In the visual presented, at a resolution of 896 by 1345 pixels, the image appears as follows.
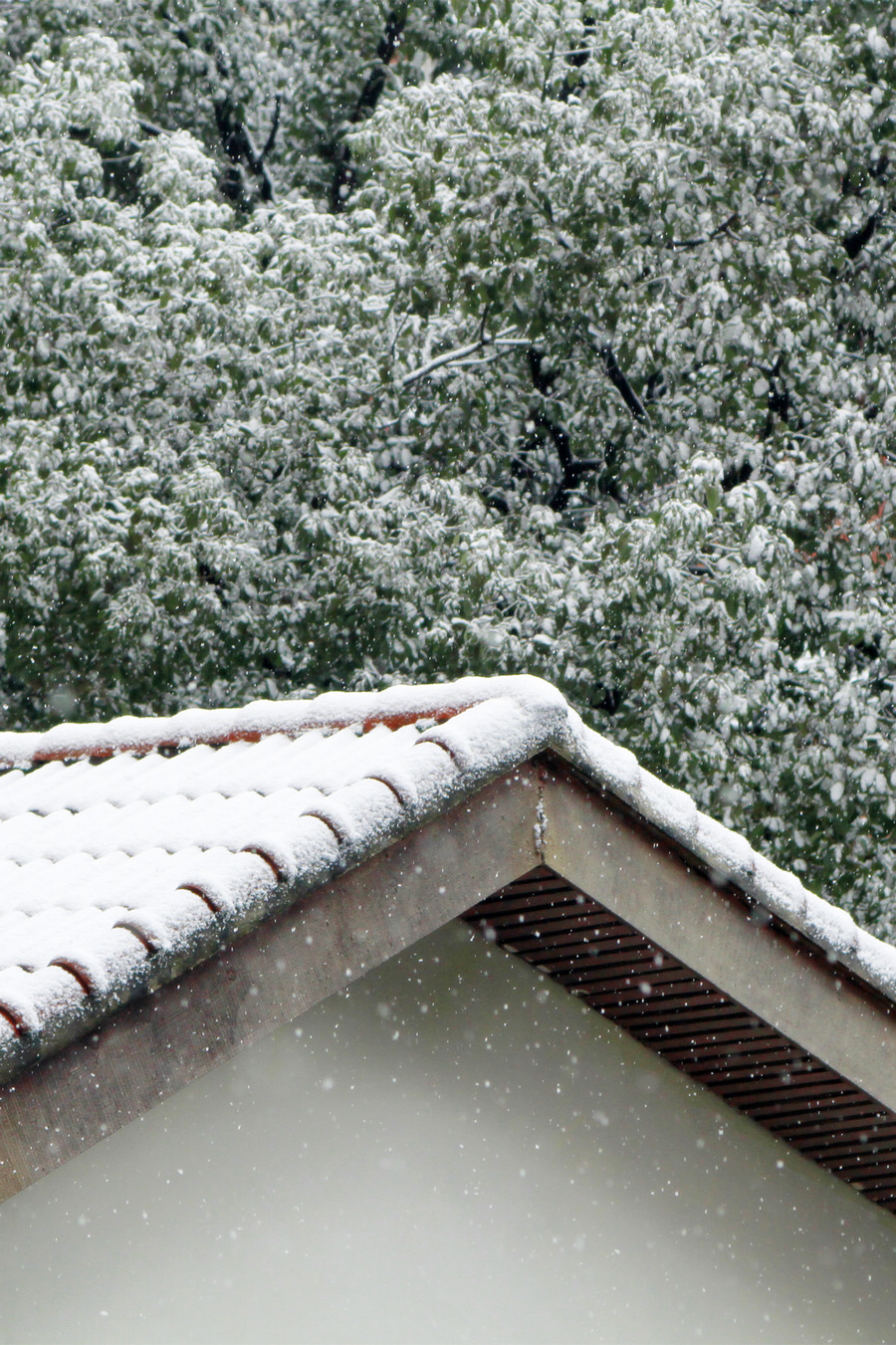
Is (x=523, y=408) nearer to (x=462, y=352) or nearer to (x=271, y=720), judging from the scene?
(x=462, y=352)

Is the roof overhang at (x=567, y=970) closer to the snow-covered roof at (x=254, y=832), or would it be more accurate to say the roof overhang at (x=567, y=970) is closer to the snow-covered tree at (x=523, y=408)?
the snow-covered roof at (x=254, y=832)

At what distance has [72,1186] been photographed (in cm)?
271

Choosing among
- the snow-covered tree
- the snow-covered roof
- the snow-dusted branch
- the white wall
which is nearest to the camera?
the snow-covered roof

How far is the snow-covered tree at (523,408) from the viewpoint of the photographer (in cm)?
874

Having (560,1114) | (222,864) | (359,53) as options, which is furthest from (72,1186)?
(359,53)

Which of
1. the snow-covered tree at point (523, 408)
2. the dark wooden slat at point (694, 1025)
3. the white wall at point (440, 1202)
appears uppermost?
the snow-covered tree at point (523, 408)

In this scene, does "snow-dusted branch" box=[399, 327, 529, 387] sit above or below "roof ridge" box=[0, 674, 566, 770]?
above

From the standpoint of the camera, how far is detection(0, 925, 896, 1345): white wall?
274 centimetres

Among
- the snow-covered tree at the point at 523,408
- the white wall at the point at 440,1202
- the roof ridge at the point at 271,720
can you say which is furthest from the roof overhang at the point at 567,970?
the snow-covered tree at the point at 523,408

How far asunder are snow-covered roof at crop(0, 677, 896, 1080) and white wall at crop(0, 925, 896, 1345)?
47 centimetres

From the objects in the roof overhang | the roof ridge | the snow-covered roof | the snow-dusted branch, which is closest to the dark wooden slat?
the roof overhang

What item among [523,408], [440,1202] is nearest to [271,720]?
Result: [440,1202]

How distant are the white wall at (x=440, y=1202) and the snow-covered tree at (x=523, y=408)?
4.96 m

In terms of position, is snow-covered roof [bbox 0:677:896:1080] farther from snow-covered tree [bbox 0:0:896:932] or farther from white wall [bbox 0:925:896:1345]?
snow-covered tree [bbox 0:0:896:932]
